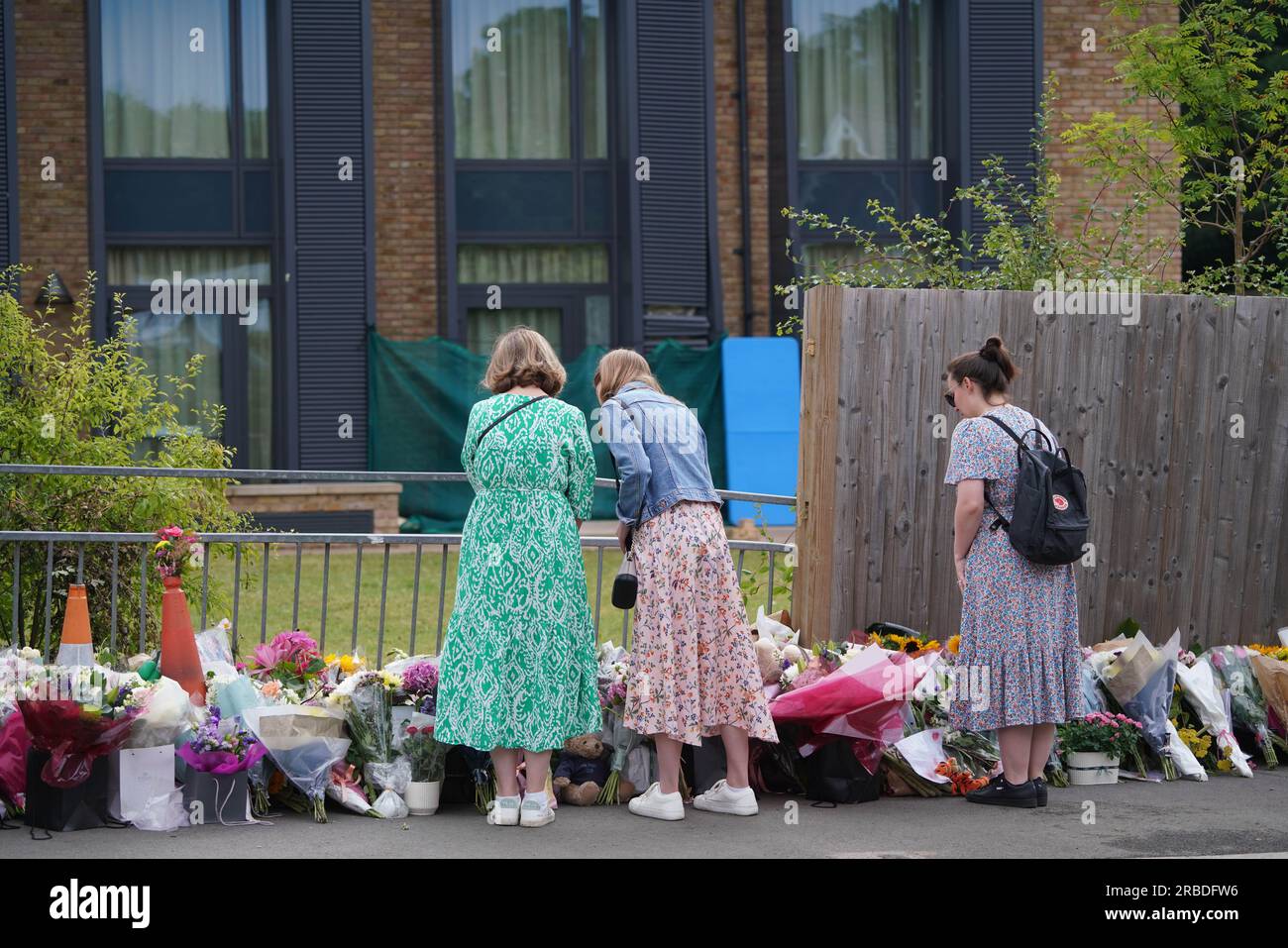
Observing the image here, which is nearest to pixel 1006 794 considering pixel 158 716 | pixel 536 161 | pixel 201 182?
pixel 158 716

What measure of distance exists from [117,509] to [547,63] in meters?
11.9

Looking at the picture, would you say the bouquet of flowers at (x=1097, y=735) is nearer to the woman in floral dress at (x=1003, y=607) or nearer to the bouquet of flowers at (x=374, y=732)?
the woman in floral dress at (x=1003, y=607)

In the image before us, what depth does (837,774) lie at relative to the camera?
6.47 meters

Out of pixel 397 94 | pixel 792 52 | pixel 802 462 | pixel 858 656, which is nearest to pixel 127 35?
pixel 397 94

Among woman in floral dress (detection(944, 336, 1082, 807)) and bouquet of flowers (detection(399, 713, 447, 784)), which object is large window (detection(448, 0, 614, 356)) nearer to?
bouquet of flowers (detection(399, 713, 447, 784))

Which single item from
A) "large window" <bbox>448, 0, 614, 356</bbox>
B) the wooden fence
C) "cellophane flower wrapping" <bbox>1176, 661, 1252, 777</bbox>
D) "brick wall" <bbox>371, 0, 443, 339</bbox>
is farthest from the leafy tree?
"brick wall" <bbox>371, 0, 443, 339</bbox>

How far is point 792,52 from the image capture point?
18.9m

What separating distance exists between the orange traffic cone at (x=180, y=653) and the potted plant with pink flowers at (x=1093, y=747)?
369cm

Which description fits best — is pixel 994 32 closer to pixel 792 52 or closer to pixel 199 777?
pixel 792 52

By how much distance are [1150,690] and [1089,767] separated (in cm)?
47

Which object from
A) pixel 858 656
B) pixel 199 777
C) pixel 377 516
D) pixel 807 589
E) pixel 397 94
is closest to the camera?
pixel 199 777

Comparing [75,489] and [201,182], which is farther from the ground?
[201,182]

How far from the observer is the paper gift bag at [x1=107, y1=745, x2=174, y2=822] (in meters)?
5.89

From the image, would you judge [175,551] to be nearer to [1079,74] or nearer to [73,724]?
[73,724]
